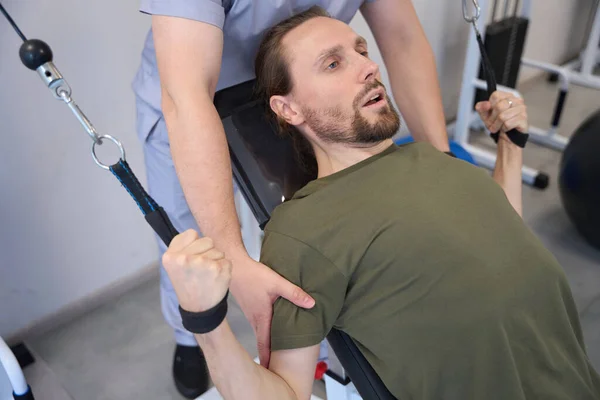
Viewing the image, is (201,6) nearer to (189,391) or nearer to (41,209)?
(41,209)

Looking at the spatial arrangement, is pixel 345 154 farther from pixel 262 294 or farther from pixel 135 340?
pixel 135 340

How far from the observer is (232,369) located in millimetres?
786

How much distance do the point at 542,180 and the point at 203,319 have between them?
2.15 m

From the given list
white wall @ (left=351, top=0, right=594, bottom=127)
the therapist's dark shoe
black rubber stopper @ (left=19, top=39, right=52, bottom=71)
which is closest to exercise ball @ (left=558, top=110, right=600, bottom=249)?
white wall @ (left=351, top=0, right=594, bottom=127)

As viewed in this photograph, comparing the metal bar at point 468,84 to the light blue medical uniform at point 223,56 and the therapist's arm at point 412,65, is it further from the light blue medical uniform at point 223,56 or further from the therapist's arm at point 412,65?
the light blue medical uniform at point 223,56

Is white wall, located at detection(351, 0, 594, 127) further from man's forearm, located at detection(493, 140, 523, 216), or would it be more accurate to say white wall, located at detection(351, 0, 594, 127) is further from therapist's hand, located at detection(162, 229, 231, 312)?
therapist's hand, located at detection(162, 229, 231, 312)

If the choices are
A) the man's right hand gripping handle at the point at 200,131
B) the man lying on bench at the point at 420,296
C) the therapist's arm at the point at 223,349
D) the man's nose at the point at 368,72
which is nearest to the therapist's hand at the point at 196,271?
the therapist's arm at the point at 223,349

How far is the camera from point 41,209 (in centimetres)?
162

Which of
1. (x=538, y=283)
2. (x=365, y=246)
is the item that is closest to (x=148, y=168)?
(x=365, y=246)

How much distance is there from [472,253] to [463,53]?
2.15m

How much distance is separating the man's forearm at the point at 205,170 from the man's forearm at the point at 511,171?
66 centimetres

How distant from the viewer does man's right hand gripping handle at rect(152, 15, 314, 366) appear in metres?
0.97

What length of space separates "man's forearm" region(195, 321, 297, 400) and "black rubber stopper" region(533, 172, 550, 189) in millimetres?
2024

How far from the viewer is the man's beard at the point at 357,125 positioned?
3.59 ft
